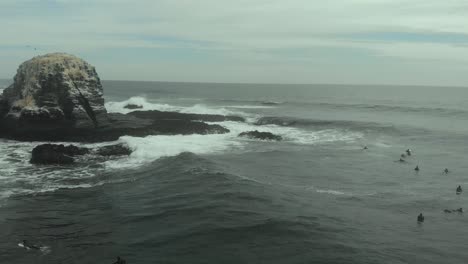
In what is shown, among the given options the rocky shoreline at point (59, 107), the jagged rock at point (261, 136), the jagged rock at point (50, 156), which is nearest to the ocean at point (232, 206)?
the jagged rock at point (50, 156)

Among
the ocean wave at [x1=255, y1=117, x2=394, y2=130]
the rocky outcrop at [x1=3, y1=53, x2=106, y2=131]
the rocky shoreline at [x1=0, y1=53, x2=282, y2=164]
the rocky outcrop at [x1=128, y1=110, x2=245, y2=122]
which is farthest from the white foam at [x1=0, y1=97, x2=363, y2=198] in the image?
the ocean wave at [x1=255, y1=117, x2=394, y2=130]

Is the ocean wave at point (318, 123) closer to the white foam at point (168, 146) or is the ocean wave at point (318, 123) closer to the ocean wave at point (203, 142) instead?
the ocean wave at point (203, 142)

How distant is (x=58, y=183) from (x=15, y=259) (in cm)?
1222

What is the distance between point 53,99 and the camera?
46.1 m

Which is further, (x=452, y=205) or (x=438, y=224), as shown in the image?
(x=452, y=205)

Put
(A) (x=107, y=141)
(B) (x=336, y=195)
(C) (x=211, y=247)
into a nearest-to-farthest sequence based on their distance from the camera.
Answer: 1. (C) (x=211, y=247)
2. (B) (x=336, y=195)
3. (A) (x=107, y=141)

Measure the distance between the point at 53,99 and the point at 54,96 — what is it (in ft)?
1.26

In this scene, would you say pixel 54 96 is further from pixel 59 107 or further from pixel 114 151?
pixel 114 151

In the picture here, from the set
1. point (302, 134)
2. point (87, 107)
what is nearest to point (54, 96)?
point (87, 107)

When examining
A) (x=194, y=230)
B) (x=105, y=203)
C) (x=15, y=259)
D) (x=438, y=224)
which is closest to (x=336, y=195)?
(x=438, y=224)

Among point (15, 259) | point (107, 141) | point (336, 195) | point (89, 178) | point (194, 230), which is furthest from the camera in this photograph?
point (107, 141)

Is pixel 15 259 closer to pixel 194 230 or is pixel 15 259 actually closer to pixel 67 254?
pixel 67 254

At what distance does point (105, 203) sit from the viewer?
84.7 ft

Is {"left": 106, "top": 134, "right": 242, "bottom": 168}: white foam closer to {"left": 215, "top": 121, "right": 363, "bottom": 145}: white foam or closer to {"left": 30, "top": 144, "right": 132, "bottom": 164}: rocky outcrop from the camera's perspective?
{"left": 30, "top": 144, "right": 132, "bottom": 164}: rocky outcrop
